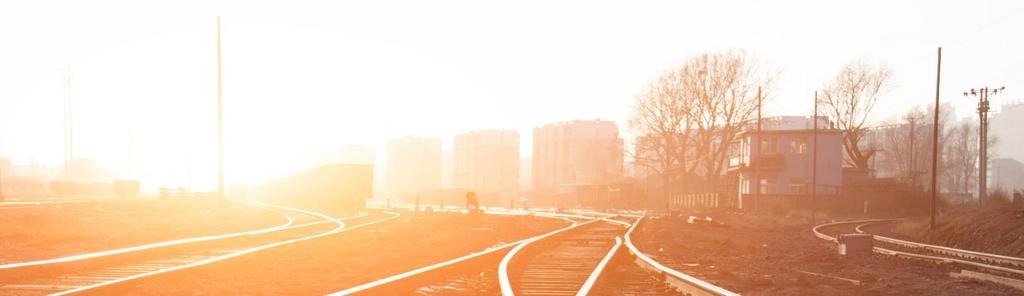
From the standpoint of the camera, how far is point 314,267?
13.4 meters

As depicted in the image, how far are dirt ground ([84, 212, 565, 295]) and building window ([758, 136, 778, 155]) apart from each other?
151 feet

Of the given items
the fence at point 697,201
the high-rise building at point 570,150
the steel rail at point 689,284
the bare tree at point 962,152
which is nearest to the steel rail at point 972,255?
the steel rail at point 689,284

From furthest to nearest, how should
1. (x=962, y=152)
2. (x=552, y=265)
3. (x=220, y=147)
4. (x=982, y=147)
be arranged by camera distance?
(x=962, y=152), (x=982, y=147), (x=220, y=147), (x=552, y=265)

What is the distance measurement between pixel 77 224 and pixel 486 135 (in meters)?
165

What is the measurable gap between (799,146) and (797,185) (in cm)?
325

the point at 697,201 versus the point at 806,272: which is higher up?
the point at 806,272

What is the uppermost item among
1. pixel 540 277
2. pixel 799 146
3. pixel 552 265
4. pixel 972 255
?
pixel 799 146

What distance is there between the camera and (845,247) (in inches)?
691

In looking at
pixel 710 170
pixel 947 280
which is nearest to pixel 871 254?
pixel 947 280

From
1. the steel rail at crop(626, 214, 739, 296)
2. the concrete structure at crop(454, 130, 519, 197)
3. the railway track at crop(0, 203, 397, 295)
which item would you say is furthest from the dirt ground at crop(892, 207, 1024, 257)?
the concrete structure at crop(454, 130, 519, 197)

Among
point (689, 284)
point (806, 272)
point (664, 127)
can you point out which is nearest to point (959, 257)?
point (806, 272)

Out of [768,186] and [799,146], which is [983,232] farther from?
[799,146]

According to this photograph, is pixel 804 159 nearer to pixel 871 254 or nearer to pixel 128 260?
pixel 871 254

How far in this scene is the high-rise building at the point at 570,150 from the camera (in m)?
165
